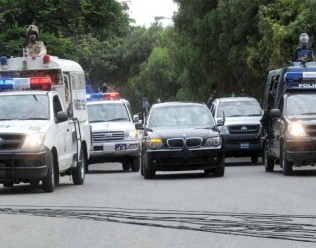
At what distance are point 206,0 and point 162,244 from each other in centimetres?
3607

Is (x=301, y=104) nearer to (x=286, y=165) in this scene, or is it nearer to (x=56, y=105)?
(x=286, y=165)

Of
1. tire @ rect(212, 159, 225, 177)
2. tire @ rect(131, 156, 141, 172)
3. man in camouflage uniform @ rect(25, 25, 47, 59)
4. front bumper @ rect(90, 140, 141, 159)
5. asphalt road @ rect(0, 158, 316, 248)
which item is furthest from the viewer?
tire @ rect(131, 156, 141, 172)

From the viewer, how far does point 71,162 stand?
69.7 feet

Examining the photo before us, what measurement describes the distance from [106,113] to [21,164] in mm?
12277

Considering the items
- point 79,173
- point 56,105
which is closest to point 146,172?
point 79,173

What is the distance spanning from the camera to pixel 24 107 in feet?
65.1

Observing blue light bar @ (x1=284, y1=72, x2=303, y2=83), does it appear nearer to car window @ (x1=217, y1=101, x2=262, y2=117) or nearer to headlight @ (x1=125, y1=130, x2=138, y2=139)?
headlight @ (x1=125, y1=130, x2=138, y2=139)

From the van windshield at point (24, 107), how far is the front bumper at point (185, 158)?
135 inches

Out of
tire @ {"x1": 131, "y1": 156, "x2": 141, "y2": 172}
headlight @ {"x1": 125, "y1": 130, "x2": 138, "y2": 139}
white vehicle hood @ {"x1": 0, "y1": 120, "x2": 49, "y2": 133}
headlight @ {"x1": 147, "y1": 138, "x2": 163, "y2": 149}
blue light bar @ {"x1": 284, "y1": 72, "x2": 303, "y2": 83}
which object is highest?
blue light bar @ {"x1": 284, "y1": 72, "x2": 303, "y2": 83}

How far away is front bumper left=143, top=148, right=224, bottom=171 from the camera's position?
878 inches

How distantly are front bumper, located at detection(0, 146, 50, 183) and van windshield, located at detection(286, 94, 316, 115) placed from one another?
7.26m

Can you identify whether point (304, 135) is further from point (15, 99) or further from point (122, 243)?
point (122, 243)

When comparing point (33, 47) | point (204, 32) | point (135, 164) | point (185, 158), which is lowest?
point (135, 164)

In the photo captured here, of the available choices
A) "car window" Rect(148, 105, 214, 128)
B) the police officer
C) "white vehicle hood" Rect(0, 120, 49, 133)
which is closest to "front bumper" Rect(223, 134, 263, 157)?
the police officer
